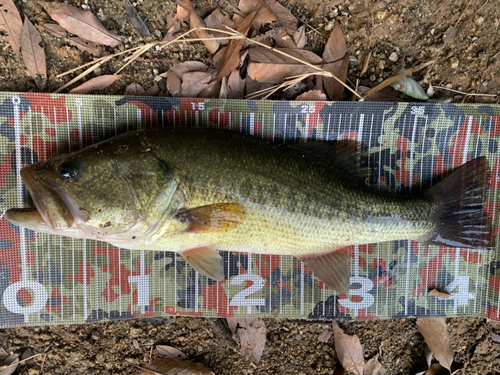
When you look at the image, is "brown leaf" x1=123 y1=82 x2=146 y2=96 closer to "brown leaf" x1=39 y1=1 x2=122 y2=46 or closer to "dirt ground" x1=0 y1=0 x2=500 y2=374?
"dirt ground" x1=0 y1=0 x2=500 y2=374

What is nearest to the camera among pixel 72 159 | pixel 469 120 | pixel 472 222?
pixel 72 159

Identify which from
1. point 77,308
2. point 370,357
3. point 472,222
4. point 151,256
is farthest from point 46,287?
point 472,222

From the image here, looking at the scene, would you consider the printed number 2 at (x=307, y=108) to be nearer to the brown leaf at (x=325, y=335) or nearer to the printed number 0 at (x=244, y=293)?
the printed number 0 at (x=244, y=293)

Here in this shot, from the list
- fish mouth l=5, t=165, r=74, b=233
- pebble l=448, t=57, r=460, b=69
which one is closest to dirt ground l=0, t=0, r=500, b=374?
pebble l=448, t=57, r=460, b=69

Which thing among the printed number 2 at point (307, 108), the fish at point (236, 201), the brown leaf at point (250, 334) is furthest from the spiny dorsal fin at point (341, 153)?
the brown leaf at point (250, 334)

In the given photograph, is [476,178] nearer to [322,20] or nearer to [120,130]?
[322,20]

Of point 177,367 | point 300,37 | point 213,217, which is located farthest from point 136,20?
point 177,367
